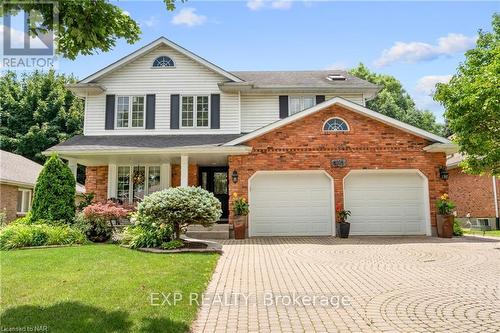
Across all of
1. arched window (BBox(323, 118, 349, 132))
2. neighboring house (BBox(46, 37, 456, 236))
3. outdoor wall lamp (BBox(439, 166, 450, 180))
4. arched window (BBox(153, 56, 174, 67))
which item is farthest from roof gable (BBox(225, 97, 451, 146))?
arched window (BBox(153, 56, 174, 67))

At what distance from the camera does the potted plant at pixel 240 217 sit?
44.0ft

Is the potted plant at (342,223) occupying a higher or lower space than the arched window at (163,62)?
lower

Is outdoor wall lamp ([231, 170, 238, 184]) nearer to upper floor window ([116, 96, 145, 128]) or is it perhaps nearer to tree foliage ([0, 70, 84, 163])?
upper floor window ([116, 96, 145, 128])

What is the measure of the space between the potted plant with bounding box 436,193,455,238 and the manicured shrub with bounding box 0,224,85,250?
12.3 metres

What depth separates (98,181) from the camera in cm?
1639

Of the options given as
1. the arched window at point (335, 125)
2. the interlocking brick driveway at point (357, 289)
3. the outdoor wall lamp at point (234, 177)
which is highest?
the arched window at point (335, 125)

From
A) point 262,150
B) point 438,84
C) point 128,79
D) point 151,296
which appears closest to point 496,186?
point 438,84

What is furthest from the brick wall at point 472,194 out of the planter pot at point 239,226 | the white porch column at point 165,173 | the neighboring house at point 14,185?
the neighboring house at point 14,185

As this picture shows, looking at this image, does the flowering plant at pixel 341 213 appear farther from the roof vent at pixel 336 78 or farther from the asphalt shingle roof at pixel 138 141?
the roof vent at pixel 336 78

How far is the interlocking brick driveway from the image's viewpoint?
4.53m

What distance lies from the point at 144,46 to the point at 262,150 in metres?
7.38

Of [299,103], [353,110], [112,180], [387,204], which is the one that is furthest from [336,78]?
[112,180]

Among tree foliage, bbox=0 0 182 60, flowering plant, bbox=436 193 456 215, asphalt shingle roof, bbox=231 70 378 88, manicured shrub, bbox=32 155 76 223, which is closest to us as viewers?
tree foliage, bbox=0 0 182 60

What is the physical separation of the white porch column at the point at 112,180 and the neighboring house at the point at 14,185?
17.4ft
